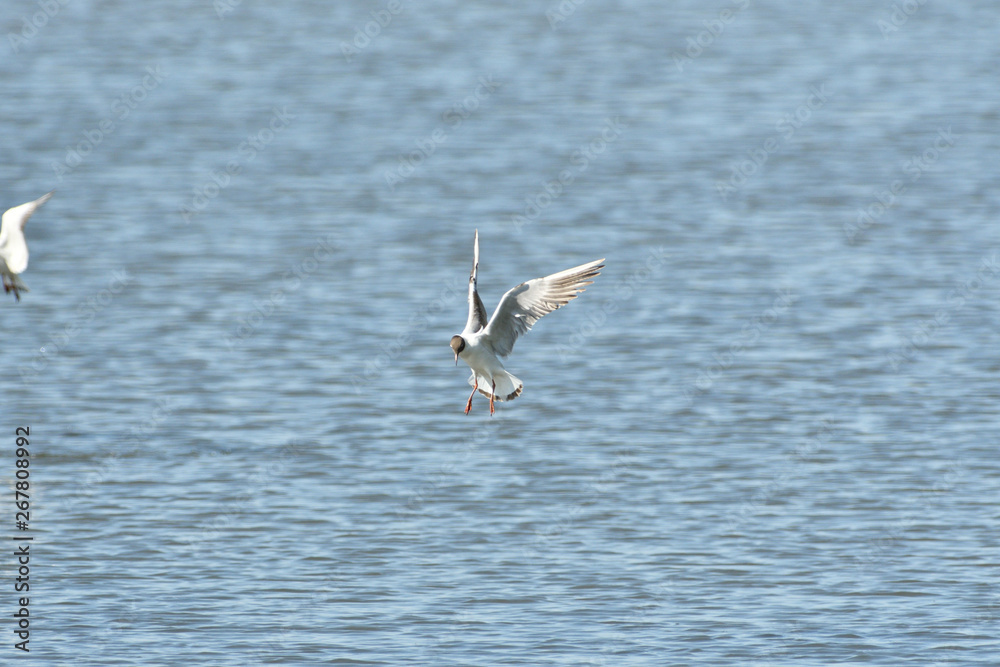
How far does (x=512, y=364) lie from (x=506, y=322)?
9.23m

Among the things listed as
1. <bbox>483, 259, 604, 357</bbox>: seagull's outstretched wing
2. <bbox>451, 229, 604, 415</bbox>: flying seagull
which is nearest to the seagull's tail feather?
<bbox>451, 229, 604, 415</bbox>: flying seagull

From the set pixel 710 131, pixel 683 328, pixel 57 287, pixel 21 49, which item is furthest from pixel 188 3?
pixel 683 328

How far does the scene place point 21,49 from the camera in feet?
149

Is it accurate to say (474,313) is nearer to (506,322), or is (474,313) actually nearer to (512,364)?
(506,322)

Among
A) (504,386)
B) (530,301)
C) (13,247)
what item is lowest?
(504,386)

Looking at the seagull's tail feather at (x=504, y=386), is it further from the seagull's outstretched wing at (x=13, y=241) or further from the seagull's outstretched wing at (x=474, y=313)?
the seagull's outstretched wing at (x=13, y=241)

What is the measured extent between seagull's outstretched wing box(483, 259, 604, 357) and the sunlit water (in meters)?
2.74

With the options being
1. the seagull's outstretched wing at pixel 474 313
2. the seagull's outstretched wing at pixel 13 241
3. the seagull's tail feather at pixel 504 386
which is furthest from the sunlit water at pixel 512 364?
the seagull's outstretched wing at pixel 13 241

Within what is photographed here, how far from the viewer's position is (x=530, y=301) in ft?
41.7

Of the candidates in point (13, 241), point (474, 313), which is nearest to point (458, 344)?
point (474, 313)

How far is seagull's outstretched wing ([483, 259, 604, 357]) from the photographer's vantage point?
496 inches

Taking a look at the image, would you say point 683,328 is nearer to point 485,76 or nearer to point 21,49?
point 485,76

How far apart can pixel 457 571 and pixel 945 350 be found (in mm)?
8881

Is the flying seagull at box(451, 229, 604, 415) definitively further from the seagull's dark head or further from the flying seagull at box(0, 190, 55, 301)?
the flying seagull at box(0, 190, 55, 301)
